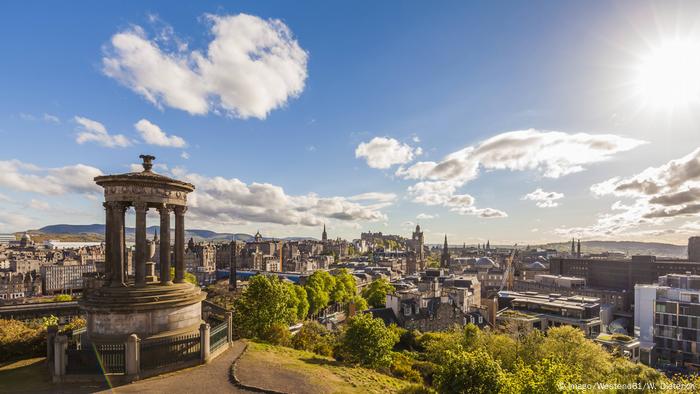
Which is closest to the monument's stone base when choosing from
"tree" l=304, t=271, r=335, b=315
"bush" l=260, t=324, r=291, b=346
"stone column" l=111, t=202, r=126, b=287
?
"stone column" l=111, t=202, r=126, b=287

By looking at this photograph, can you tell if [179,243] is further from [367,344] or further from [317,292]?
[317,292]

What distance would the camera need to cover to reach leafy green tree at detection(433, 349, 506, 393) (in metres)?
14.9

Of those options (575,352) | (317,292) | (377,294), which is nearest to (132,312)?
(575,352)

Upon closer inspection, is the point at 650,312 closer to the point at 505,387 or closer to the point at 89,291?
the point at 505,387

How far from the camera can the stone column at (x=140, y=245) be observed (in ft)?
71.6

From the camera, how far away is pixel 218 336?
76.9ft

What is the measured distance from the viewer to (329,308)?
92.9 m

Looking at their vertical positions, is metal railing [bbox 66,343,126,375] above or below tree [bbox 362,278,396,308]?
above

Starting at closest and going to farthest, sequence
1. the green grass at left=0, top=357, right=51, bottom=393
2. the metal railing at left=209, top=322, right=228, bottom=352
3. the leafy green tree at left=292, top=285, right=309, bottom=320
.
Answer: the green grass at left=0, top=357, right=51, bottom=393 → the metal railing at left=209, top=322, right=228, bottom=352 → the leafy green tree at left=292, top=285, right=309, bottom=320

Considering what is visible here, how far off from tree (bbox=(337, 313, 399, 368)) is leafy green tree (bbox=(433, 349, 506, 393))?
1543 centimetres

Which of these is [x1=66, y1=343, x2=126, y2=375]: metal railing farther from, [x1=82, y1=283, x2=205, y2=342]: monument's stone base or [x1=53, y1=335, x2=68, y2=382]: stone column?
[x1=82, y1=283, x2=205, y2=342]: monument's stone base

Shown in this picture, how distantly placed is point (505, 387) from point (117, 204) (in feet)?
76.9

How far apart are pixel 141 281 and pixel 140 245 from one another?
86.3 inches

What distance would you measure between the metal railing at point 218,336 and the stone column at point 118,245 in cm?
612
